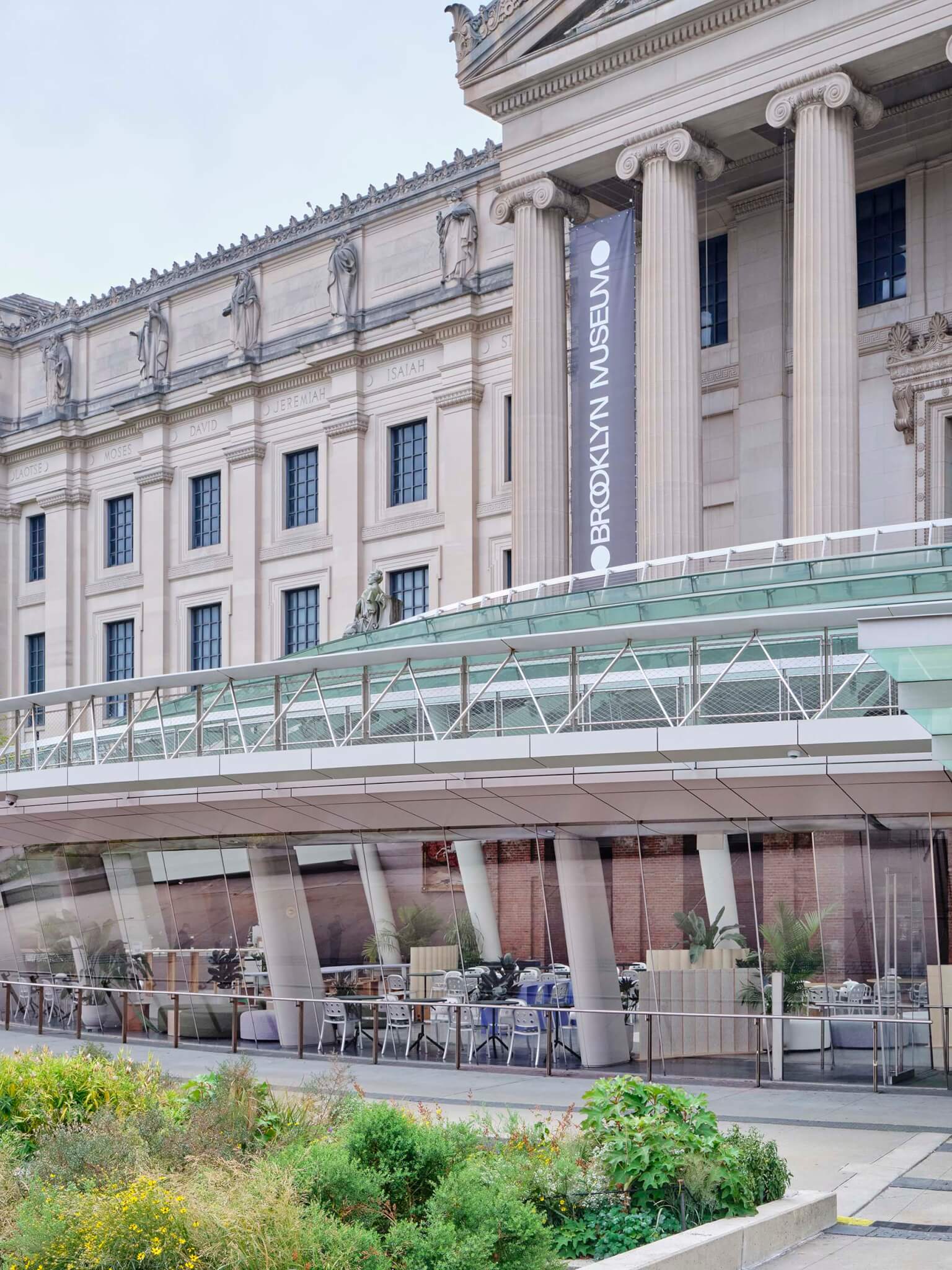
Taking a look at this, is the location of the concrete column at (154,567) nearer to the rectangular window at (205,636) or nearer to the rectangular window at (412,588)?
the rectangular window at (205,636)

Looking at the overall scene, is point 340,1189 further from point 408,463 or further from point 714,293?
point 408,463

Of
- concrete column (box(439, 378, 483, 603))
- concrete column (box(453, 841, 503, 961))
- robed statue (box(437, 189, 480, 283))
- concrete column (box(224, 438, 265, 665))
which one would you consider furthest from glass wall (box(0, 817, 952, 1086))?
concrete column (box(224, 438, 265, 665))

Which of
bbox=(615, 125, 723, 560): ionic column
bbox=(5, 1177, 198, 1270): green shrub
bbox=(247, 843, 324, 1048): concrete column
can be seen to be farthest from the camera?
bbox=(615, 125, 723, 560): ionic column

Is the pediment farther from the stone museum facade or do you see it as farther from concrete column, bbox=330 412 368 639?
concrete column, bbox=330 412 368 639

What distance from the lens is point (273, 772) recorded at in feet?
76.6

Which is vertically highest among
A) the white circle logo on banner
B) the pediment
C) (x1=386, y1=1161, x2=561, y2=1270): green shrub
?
the pediment

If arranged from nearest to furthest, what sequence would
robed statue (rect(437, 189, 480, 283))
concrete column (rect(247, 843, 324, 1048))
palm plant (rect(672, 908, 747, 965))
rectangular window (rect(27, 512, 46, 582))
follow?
palm plant (rect(672, 908, 747, 965)) < concrete column (rect(247, 843, 324, 1048)) < robed statue (rect(437, 189, 480, 283)) < rectangular window (rect(27, 512, 46, 582))

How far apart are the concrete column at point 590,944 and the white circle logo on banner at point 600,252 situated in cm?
1981

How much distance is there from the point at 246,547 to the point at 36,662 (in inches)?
514

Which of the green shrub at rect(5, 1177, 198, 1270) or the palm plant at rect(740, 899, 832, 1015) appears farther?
the palm plant at rect(740, 899, 832, 1015)

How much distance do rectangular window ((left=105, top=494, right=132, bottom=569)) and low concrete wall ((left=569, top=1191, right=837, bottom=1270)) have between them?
5384 centimetres

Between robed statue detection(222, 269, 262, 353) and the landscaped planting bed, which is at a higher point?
robed statue detection(222, 269, 262, 353)

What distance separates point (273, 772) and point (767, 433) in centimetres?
2289

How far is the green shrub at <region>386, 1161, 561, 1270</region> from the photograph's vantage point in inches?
368
